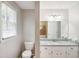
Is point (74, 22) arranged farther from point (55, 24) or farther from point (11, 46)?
point (11, 46)

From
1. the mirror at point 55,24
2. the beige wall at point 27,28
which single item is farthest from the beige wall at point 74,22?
the beige wall at point 27,28

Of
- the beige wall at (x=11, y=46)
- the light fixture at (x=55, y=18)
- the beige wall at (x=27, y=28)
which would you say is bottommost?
the beige wall at (x=11, y=46)

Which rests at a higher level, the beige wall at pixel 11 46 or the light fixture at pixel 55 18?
the light fixture at pixel 55 18

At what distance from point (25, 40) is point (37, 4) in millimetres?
2653

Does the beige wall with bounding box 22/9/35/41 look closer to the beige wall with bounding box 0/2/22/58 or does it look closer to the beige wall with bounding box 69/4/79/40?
the beige wall with bounding box 0/2/22/58

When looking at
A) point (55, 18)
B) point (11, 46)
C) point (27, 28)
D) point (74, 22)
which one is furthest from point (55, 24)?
point (11, 46)

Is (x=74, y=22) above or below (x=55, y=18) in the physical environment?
below

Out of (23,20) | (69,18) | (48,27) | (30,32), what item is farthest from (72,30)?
(23,20)

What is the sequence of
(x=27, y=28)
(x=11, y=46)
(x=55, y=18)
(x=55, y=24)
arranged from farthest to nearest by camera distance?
(x=27, y=28), (x=55, y=18), (x=55, y=24), (x=11, y=46)

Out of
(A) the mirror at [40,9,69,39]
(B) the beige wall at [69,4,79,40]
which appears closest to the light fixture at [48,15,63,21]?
(A) the mirror at [40,9,69,39]

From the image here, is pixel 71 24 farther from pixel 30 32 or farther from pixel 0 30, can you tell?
pixel 0 30

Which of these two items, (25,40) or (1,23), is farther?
(25,40)

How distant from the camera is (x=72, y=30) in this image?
291 centimetres

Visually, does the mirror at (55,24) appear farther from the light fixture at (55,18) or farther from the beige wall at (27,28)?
the beige wall at (27,28)
